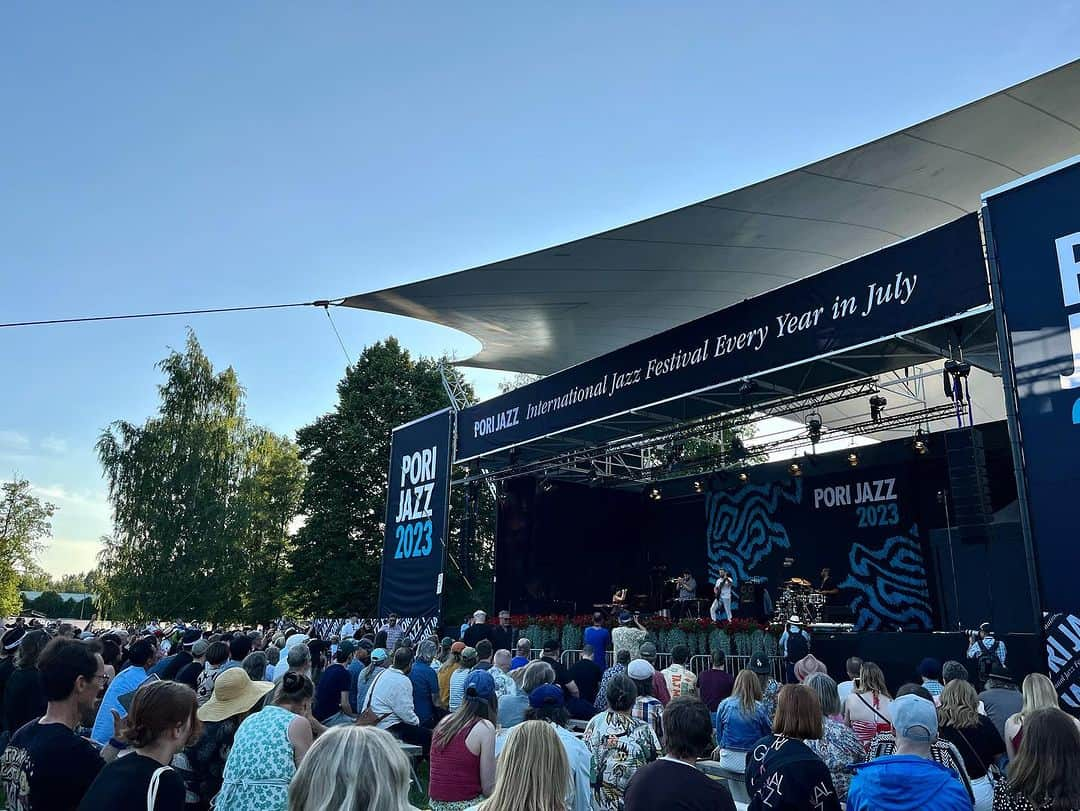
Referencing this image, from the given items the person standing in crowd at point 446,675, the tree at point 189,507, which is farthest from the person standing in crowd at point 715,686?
the tree at point 189,507

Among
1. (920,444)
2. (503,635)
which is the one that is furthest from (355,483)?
(920,444)

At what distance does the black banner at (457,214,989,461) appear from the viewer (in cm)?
831

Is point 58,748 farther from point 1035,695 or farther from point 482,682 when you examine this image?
point 1035,695

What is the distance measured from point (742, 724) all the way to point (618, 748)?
1731 millimetres

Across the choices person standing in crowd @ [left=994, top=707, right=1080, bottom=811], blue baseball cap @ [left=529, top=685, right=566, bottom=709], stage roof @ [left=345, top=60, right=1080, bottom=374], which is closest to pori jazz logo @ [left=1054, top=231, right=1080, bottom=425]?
stage roof @ [left=345, top=60, right=1080, bottom=374]

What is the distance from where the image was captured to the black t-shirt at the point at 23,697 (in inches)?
169

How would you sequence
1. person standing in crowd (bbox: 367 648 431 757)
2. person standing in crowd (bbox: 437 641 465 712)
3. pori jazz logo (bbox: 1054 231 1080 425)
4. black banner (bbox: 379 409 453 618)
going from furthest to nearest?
1. black banner (bbox: 379 409 453 618)
2. person standing in crowd (bbox: 437 641 465 712)
3. pori jazz logo (bbox: 1054 231 1080 425)
4. person standing in crowd (bbox: 367 648 431 757)

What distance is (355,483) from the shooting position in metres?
27.8

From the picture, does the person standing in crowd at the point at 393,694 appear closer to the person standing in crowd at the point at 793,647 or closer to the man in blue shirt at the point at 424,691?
the man in blue shirt at the point at 424,691

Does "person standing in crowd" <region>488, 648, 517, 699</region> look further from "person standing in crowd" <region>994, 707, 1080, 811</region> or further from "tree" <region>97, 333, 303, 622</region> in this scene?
"tree" <region>97, 333, 303, 622</region>

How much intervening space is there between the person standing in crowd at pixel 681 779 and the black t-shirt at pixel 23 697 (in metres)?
3.49

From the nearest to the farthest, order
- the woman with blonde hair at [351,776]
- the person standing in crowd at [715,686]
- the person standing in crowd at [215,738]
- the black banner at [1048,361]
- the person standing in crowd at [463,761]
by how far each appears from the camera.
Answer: the woman with blonde hair at [351,776], the person standing in crowd at [463,761], the person standing in crowd at [215,738], the person standing in crowd at [715,686], the black banner at [1048,361]

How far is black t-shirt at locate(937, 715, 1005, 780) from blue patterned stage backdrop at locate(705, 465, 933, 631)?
41.5 feet

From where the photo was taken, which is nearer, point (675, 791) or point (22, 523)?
A: point (675, 791)
